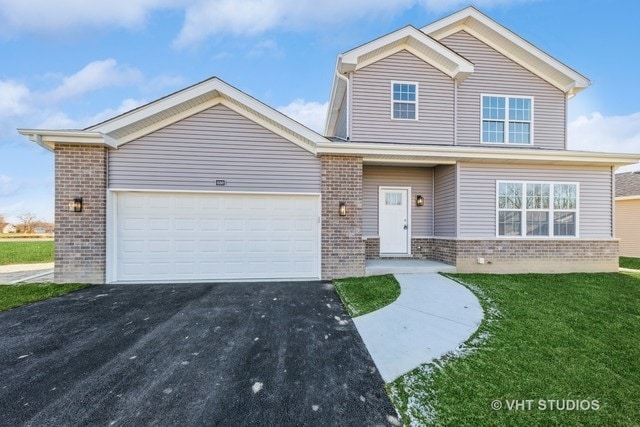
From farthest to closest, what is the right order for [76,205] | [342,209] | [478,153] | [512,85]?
1. [512,85]
2. [478,153]
3. [342,209]
4. [76,205]

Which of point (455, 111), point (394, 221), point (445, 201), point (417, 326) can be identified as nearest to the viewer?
point (417, 326)

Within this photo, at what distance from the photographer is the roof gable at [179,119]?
663 centimetres

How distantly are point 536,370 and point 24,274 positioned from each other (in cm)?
1189

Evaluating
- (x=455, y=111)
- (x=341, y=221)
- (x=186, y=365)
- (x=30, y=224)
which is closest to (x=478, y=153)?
(x=455, y=111)

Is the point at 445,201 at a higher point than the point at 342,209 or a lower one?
higher

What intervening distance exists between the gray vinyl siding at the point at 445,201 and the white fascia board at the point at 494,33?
464cm

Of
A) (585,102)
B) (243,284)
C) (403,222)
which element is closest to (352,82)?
(403,222)

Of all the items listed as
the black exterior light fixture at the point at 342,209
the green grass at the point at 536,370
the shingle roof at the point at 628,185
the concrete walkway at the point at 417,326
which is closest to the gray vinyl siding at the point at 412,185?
the black exterior light fixture at the point at 342,209

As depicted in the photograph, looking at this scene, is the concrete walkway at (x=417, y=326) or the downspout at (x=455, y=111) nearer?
the concrete walkway at (x=417, y=326)

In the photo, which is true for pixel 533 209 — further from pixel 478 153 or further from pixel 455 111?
pixel 455 111

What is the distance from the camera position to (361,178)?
7660mm

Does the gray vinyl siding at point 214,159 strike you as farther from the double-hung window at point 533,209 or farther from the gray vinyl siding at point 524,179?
the double-hung window at point 533,209

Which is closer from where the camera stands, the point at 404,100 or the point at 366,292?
the point at 366,292

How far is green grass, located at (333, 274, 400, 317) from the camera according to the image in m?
5.33
